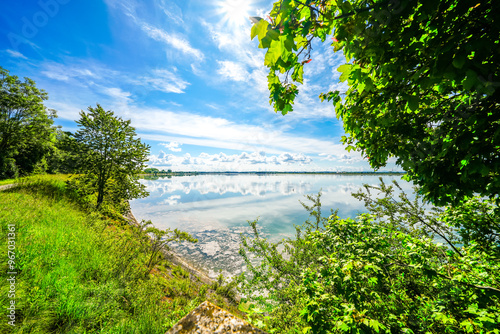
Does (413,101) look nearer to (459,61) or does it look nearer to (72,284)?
(459,61)

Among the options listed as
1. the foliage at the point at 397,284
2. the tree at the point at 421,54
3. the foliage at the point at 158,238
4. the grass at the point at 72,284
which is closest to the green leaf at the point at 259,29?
the tree at the point at 421,54

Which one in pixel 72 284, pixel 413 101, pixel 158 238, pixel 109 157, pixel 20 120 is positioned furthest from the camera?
pixel 20 120

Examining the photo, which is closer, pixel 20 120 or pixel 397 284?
pixel 397 284

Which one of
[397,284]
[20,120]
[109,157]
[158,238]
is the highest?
[20,120]

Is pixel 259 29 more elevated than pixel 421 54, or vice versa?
pixel 421 54

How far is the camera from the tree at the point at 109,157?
12602mm

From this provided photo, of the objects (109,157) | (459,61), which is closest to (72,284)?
(459,61)

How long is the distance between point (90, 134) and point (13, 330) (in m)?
14.1

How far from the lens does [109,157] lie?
13.3 meters

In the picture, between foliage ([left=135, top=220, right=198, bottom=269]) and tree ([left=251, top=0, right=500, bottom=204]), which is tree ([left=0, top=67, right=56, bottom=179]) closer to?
foliage ([left=135, top=220, right=198, bottom=269])

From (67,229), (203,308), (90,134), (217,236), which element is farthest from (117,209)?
(203,308)

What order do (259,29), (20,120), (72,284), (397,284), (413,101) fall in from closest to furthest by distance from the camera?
(259,29)
(413,101)
(397,284)
(72,284)
(20,120)

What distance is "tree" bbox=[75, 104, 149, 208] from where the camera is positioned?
12.6 meters

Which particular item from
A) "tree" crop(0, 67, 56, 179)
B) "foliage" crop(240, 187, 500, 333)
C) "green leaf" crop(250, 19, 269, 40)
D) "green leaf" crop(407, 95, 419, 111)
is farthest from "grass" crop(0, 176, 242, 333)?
"tree" crop(0, 67, 56, 179)
